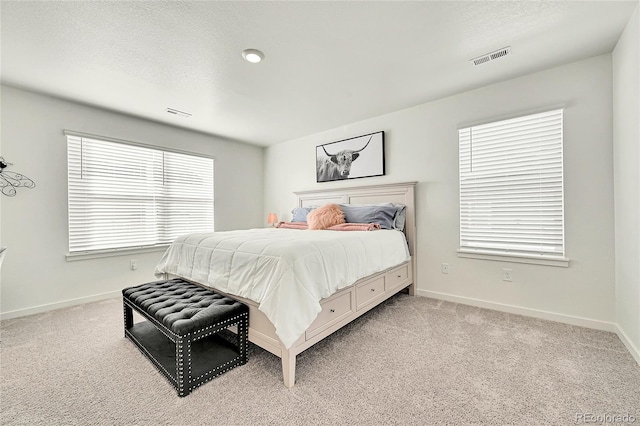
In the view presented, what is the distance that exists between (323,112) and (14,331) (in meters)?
3.93

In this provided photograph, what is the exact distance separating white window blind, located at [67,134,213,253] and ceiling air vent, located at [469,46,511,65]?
3987 mm

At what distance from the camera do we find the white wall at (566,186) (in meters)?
2.43

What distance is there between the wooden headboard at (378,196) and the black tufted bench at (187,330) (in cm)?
233

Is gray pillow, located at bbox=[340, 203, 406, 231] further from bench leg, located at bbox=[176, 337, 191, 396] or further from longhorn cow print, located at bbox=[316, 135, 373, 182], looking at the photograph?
bench leg, located at bbox=[176, 337, 191, 396]

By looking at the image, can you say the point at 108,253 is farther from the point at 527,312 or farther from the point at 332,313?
the point at 527,312

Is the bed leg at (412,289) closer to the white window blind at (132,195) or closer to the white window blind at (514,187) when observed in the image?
the white window blind at (514,187)

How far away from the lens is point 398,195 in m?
3.61

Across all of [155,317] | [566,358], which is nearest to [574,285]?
[566,358]

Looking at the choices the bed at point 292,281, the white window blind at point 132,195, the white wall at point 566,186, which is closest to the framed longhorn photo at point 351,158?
the white wall at point 566,186

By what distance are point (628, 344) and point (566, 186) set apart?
4.42 ft

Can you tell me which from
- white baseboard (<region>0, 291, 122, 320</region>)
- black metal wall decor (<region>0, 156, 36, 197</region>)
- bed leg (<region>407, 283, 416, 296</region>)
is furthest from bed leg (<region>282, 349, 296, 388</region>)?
black metal wall decor (<region>0, 156, 36, 197</region>)

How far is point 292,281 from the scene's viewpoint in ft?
5.74

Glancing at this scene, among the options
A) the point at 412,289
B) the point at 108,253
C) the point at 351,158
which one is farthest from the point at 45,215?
the point at 412,289

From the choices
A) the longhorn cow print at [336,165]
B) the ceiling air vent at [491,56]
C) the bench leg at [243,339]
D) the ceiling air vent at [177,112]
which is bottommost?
the bench leg at [243,339]
